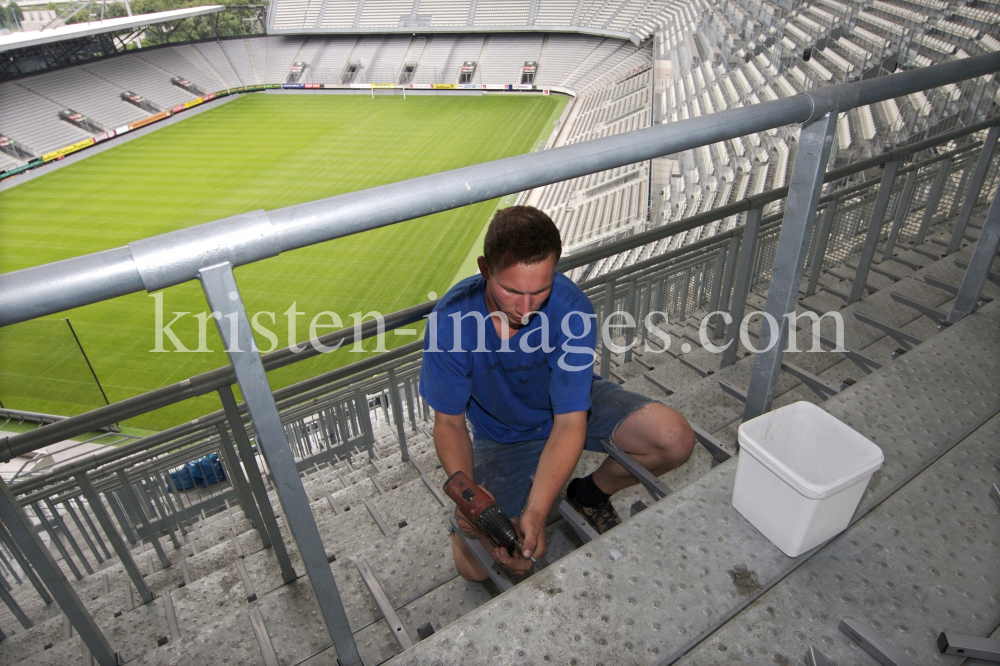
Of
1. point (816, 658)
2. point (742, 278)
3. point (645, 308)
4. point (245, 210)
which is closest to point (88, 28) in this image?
point (245, 210)

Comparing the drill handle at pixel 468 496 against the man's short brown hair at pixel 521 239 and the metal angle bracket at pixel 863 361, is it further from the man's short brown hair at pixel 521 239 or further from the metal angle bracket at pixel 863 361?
the metal angle bracket at pixel 863 361

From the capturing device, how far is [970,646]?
1.24 m

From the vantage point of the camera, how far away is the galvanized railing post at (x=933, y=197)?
3869 millimetres

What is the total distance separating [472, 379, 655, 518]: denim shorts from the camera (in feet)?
6.90

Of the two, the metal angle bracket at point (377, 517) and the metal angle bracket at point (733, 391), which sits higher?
the metal angle bracket at point (733, 391)

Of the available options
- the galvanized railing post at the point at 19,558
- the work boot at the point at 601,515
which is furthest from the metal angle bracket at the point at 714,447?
the galvanized railing post at the point at 19,558

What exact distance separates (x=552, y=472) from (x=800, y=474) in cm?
67

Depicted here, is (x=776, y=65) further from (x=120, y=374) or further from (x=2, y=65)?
(x=2, y=65)

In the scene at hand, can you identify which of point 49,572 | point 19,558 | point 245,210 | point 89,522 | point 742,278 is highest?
point 49,572

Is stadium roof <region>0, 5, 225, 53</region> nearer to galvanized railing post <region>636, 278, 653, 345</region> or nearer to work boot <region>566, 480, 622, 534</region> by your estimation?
galvanized railing post <region>636, 278, 653, 345</region>

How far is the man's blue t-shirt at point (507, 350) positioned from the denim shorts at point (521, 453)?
27 centimetres

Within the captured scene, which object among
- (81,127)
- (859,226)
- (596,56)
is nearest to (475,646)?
(859,226)

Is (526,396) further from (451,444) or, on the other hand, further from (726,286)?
(726,286)

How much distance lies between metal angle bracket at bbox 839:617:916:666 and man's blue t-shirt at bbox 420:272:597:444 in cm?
85
